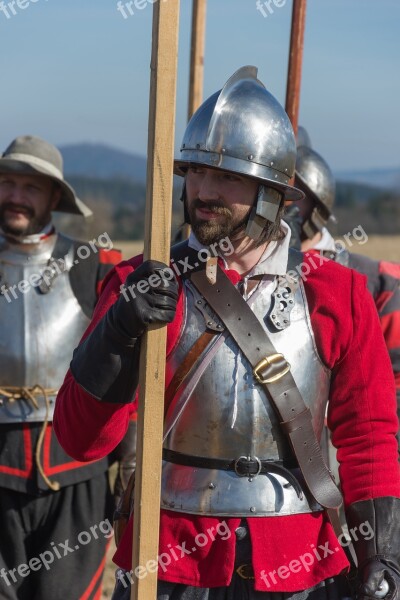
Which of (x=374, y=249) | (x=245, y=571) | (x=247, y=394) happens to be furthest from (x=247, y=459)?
(x=374, y=249)

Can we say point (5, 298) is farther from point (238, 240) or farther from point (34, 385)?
point (238, 240)

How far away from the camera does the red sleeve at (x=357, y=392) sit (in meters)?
3.21

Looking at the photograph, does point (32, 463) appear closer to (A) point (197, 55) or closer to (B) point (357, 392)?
(B) point (357, 392)

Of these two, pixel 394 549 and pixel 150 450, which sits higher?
pixel 150 450

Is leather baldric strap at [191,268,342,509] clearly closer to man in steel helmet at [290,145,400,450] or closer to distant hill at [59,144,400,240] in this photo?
distant hill at [59,144,400,240]

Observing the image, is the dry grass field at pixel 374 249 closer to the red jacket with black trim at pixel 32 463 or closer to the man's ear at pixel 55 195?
the man's ear at pixel 55 195

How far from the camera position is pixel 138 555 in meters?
2.85

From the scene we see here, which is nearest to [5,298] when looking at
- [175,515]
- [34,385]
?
[34,385]

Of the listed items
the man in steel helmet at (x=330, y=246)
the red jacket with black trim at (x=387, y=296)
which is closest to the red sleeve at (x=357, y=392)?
the man in steel helmet at (x=330, y=246)

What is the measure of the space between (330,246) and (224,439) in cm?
257

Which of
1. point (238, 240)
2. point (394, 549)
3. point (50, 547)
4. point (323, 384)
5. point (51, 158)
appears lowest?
point (50, 547)

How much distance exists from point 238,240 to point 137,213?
187ft

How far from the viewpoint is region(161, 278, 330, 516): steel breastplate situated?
308 centimetres

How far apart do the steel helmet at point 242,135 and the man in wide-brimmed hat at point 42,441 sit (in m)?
1.84
